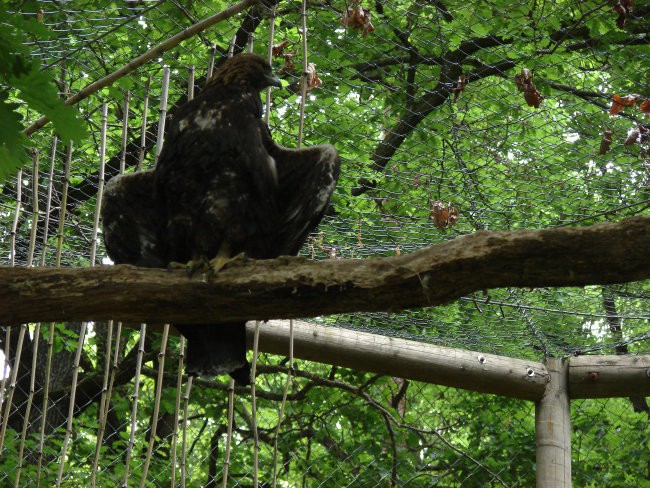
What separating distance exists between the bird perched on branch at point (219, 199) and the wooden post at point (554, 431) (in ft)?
5.60

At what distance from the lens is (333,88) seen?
4699 mm

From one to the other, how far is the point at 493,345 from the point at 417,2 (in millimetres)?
1727

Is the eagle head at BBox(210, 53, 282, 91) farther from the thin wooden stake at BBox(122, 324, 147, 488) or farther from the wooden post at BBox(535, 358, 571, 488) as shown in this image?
the wooden post at BBox(535, 358, 571, 488)

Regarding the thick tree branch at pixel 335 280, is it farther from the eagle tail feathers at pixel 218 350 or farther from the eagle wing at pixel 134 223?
the eagle wing at pixel 134 223

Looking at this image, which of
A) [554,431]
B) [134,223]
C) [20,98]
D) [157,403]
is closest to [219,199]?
[134,223]

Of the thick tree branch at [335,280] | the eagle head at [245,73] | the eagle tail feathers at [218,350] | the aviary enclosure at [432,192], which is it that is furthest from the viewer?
the aviary enclosure at [432,192]

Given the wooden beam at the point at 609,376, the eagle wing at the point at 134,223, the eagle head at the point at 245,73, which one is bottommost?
the wooden beam at the point at 609,376

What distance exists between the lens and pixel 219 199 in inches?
106

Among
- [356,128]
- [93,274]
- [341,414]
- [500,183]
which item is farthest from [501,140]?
[93,274]

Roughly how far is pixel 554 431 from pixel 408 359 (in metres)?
0.73

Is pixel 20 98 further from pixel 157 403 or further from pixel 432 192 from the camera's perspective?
pixel 432 192

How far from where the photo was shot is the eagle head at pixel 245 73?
9.70 feet

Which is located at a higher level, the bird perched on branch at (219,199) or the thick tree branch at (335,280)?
the bird perched on branch at (219,199)

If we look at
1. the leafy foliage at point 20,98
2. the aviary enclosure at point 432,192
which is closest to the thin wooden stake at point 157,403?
the aviary enclosure at point 432,192
